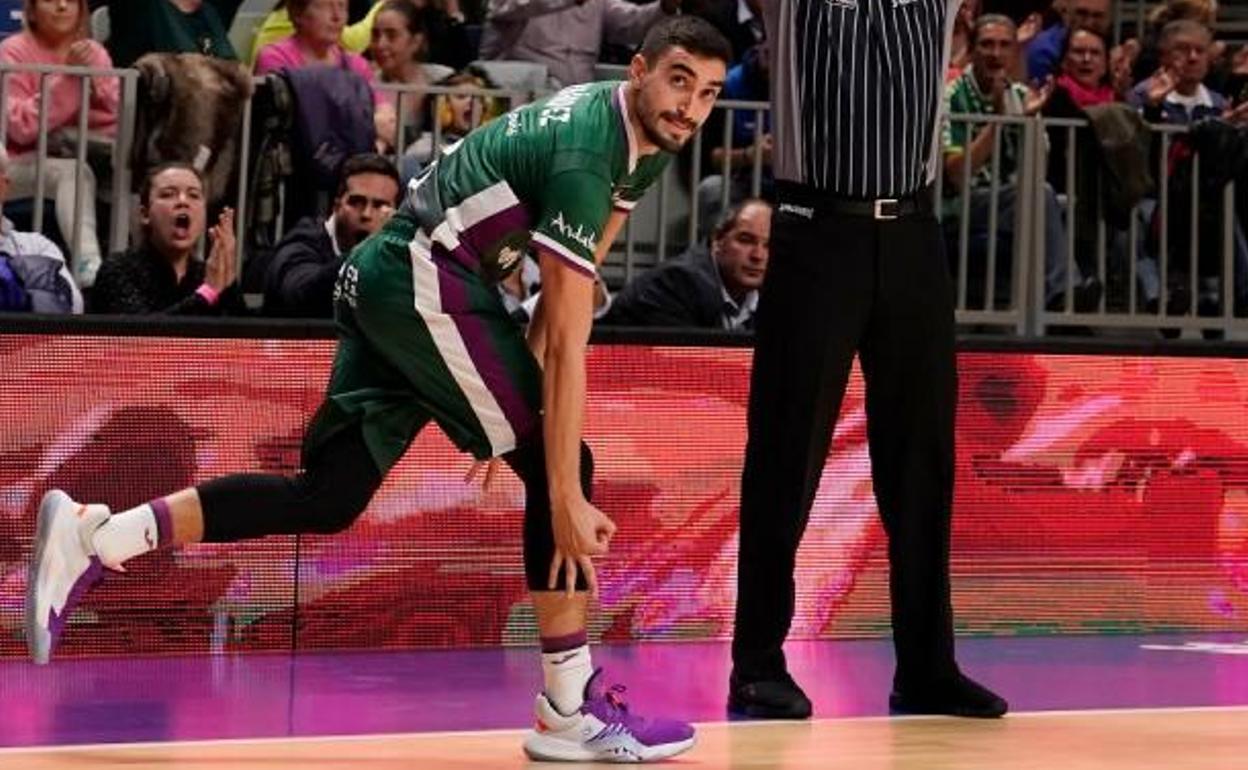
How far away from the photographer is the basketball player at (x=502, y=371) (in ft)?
19.6

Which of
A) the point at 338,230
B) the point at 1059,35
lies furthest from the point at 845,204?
the point at 1059,35

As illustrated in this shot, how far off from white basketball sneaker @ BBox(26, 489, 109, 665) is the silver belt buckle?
2.12 m

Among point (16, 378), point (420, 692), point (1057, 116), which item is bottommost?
point (420, 692)

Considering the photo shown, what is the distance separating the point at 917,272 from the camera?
702cm

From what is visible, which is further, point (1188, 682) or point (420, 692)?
point (1188, 682)

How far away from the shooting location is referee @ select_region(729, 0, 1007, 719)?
696 centimetres

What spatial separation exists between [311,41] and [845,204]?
4.26m

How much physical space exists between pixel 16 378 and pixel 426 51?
382 cm

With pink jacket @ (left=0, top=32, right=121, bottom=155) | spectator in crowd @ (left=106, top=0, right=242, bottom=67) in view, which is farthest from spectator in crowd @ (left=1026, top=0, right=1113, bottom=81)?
pink jacket @ (left=0, top=32, right=121, bottom=155)

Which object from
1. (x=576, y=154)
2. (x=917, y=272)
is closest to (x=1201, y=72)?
(x=917, y=272)

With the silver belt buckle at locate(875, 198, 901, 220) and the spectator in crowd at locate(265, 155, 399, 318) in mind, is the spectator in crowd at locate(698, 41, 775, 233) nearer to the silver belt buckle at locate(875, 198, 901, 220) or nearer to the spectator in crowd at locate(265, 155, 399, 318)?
the spectator in crowd at locate(265, 155, 399, 318)

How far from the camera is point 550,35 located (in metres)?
11.5

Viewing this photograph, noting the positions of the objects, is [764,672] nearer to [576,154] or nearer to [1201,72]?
[576,154]

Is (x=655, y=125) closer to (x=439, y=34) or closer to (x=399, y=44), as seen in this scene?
(x=399, y=44)
